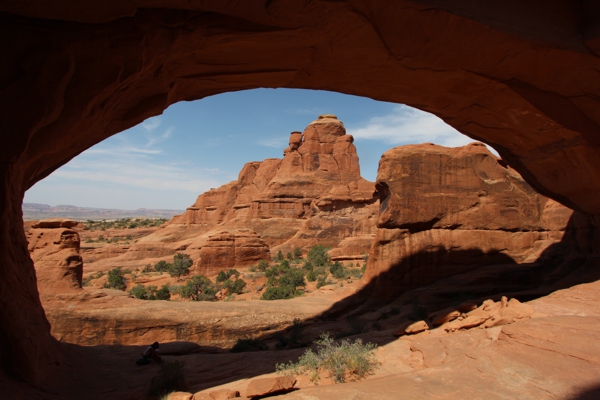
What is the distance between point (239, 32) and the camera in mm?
4875

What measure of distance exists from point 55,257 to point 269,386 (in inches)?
478

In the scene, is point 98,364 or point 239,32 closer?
point 239,32

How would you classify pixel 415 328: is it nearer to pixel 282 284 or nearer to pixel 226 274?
pixel 282 284

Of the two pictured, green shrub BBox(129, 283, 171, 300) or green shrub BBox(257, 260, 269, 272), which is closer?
green shrub BBox(129, 283, 171, 300)

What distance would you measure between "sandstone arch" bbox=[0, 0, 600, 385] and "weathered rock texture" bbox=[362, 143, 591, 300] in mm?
4903

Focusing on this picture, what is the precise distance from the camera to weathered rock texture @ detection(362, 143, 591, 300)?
11797mm

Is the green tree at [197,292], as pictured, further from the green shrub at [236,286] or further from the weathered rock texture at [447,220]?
the weathered rock texture at [447,220]

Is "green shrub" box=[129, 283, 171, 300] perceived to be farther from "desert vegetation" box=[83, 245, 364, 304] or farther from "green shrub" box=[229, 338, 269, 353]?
"green shrub" box=[229, 338, 269, 353]

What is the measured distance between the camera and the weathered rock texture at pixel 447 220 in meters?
11.8

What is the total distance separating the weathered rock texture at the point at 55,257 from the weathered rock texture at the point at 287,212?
12665 mm

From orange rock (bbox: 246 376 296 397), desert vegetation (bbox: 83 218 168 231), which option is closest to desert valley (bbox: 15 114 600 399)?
orange rock (bbox: 246 376 296 397)

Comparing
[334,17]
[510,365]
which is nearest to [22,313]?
[334,17]

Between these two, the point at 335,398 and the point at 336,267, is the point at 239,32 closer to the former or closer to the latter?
the point at 335,398

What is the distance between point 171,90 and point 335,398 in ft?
17.0
